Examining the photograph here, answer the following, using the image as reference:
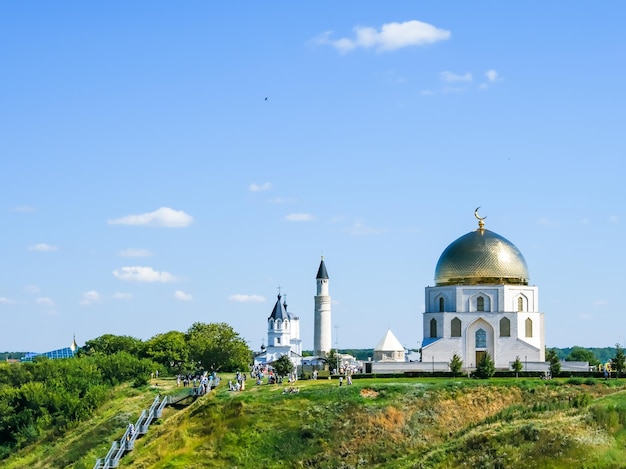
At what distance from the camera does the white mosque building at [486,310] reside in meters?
64.7

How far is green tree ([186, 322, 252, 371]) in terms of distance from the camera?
77625mm

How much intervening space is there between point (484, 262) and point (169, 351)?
30778mm

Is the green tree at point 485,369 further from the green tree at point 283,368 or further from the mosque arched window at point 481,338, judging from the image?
the green tree at point 283,368

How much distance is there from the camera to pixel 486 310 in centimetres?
6519

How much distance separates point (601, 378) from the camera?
54594 mm

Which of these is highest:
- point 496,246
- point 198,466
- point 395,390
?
point 496,246

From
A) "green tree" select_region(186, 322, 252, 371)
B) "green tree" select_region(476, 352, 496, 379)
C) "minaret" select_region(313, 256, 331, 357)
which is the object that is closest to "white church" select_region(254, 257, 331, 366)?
"minaret" select_region(313, 256, 331, 357)

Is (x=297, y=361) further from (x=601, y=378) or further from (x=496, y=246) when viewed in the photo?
(x=601, y=378)

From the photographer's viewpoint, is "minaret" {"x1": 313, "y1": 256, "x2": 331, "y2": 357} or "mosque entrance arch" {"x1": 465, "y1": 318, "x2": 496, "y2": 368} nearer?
"mosque entrance arch" {"x1": 465, "y1": 318, "x2": 496, "y2": 368}

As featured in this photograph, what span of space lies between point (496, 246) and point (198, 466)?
29665 mm

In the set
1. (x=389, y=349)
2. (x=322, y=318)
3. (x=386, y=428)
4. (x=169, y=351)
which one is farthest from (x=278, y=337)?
(x=386, y=428)

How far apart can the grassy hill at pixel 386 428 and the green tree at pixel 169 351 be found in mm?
27850

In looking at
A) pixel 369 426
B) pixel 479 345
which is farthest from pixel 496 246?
pixel 369 426

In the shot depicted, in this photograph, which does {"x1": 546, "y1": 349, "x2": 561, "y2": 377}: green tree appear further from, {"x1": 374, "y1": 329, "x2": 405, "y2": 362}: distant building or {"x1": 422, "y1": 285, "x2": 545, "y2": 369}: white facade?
{"x1": 374, "y1": 329, "x2": 405, "y2": 362}: distant building
